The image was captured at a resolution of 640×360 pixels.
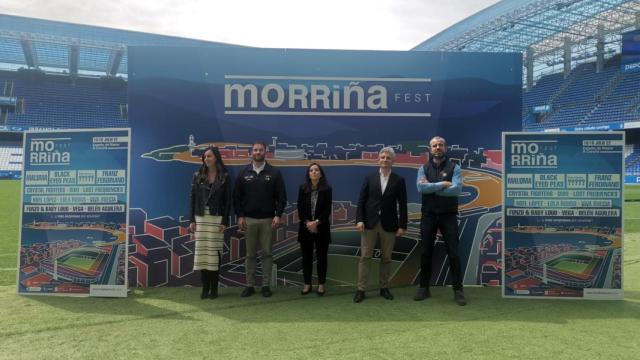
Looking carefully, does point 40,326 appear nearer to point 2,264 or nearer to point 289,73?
point 2,264

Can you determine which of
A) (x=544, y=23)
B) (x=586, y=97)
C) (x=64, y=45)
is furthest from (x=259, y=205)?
(x=64, y=45)

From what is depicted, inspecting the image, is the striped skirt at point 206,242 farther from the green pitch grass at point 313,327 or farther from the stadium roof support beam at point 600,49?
the stadium roof support beam at point 600,49

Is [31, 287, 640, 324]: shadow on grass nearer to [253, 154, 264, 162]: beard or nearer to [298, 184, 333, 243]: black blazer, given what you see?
[298, 184, 333, 243]: black blazer

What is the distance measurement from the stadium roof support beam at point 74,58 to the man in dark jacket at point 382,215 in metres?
35.5

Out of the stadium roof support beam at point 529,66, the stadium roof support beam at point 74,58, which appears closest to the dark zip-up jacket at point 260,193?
the stadium roof support beam at point 529,66

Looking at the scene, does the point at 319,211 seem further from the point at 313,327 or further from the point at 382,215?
the point at 313,327

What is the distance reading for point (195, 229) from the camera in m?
4.62

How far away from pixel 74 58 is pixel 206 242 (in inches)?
1497

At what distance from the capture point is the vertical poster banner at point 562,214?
4.59m

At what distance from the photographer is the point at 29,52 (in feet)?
116

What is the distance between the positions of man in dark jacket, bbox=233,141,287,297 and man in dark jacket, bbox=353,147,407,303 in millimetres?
848

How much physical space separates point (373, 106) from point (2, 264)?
5147mm

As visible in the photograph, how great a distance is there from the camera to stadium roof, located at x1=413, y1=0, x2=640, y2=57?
2622 cm

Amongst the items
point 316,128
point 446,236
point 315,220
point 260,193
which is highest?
point 316,128
